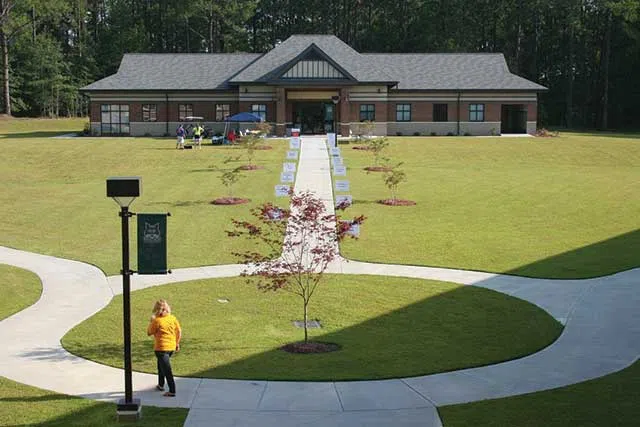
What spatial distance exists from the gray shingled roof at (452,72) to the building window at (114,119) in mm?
22241

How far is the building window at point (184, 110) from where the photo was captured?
6650 centimetres

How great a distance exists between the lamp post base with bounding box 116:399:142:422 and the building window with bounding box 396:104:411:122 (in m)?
56.5

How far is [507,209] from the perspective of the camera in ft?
111

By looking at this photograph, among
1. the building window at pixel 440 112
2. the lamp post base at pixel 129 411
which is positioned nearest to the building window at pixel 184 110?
the building window at pixel 440 112

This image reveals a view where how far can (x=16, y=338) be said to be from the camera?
16.6m

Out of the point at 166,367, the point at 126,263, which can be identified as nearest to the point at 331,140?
the point at 166,367

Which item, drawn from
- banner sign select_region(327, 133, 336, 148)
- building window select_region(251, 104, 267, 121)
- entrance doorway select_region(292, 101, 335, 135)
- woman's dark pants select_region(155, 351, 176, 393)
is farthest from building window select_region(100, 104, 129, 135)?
woman's dark pants select_region(155, 351, 176, 393)

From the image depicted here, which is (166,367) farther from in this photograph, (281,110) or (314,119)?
(314,119)

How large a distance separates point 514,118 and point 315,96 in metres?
18.6

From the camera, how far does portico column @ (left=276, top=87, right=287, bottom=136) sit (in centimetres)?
6397

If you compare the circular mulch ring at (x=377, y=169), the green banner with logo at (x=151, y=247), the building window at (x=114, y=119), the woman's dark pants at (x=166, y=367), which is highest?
the building window at (x=114, y=119)

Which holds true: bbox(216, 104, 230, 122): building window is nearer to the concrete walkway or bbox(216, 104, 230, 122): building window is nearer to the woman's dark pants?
the concrete walkway

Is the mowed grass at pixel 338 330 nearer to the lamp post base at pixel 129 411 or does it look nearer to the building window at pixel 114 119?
the lamp post base at pixel 129 411

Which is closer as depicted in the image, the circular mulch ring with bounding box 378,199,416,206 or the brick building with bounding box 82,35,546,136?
the circular mulch ring with bounding box 378,199,416,206
